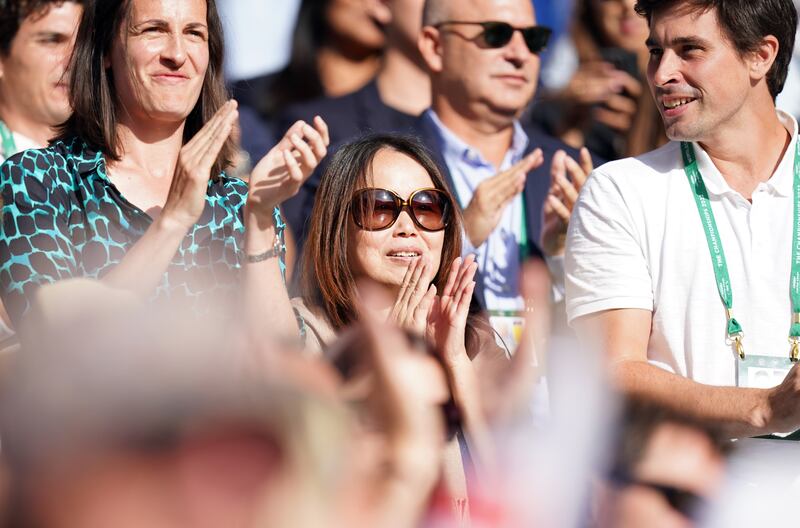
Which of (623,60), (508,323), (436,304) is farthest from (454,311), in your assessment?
(623,60)

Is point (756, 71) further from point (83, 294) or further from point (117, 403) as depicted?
point (117, 403)

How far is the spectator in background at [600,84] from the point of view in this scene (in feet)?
13.3

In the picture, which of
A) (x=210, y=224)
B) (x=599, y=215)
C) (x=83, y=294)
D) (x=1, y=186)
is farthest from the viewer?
(x=599, y=215)

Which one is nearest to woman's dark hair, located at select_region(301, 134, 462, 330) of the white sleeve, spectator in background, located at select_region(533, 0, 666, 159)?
the white sleeve

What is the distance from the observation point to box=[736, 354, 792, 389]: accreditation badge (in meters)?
2.74

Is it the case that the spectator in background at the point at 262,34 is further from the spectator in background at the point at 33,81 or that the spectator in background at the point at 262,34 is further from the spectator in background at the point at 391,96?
the spectator in background at the point at 33,81

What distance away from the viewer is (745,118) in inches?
120

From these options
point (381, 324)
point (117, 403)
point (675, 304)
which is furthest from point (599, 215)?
point (117, 403)

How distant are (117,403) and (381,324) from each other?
277 mm

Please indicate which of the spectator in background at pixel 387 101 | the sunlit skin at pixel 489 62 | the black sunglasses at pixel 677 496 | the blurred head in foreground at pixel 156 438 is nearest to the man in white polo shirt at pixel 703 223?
the sunlit skin at pixel 489 62

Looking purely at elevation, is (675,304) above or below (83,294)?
below

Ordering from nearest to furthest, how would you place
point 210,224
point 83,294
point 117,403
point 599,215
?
point 117,403, point 83,294, point 210,224, point 599,215

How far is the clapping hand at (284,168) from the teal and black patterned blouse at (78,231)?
0.40 feet

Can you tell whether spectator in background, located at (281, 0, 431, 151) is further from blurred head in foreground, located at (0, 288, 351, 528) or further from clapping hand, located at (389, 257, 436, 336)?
blurred head in foreground, located at (0, 288, 351, 528)
